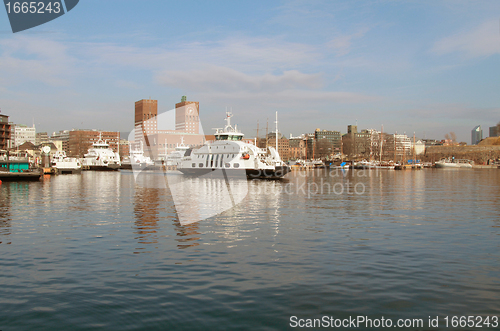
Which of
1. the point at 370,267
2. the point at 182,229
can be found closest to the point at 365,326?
the point at 370,267

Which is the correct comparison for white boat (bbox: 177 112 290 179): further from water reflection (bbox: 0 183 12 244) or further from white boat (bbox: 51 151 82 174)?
water reflection (bbox: 0 183 12 244)

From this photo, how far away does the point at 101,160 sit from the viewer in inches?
4161

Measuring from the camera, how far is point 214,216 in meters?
20.3

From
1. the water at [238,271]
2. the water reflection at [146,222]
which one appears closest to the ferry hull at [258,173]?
the water reflection at [146,222]

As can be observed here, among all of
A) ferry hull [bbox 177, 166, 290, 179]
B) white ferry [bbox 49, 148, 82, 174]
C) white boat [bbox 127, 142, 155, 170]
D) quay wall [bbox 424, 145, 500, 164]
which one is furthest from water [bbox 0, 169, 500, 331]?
quay wall [bbox 424, 145, 500, 164]

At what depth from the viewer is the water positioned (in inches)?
297

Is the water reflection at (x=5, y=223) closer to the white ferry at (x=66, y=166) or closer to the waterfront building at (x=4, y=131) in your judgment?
the white ferry at (x=66, y=166)

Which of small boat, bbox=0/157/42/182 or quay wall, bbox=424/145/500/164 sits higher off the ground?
quay wall, bbox=424/145/500/164

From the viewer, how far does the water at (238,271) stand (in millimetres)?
7539

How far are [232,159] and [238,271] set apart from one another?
53341mm

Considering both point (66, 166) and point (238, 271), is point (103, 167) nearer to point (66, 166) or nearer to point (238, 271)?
point (66, 166)

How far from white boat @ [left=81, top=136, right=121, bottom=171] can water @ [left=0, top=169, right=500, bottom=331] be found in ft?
294

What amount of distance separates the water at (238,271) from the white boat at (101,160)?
89499 millimetres

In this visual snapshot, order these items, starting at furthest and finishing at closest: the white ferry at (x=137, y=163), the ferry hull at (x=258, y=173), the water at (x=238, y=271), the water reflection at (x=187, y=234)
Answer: the white ferry at (x=137, y=163) → the ferry hull at (x=258, y=173) → the water reflection at (x=187, y=234) → the water at (x=238, y=271)
